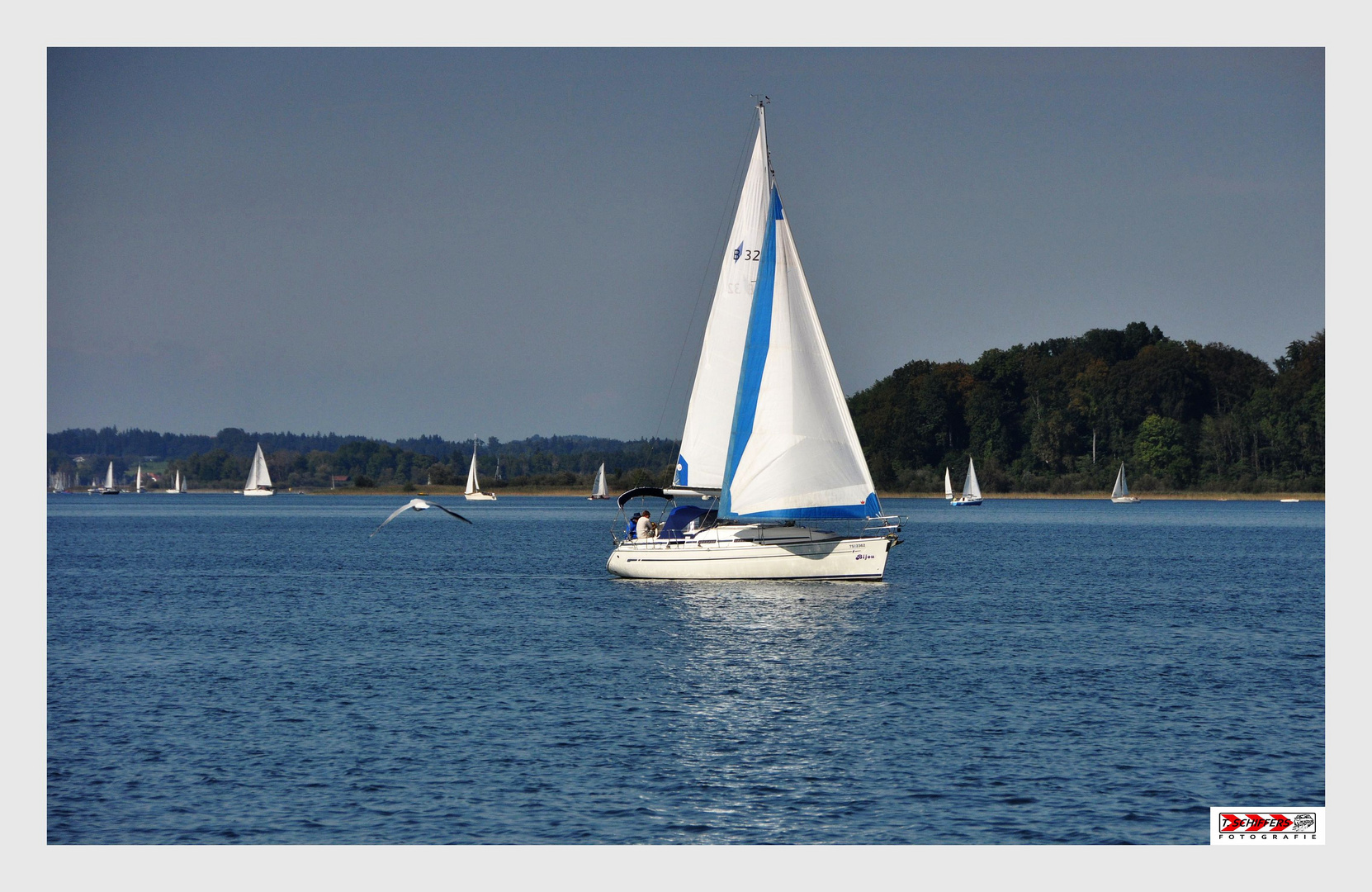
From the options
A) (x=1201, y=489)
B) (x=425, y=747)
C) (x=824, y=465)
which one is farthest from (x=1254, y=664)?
(x=1201, y=489)

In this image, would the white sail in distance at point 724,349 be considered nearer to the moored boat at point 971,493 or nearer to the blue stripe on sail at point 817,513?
the blue stripe on sail at point 817,513

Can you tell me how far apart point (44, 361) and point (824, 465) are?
28.8m

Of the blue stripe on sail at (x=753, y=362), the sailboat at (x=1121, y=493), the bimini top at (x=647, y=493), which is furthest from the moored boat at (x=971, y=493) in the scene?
the blue stripe on sail at (x=753, y=362)

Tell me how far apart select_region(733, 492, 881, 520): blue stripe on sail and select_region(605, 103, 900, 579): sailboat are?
0.04 m

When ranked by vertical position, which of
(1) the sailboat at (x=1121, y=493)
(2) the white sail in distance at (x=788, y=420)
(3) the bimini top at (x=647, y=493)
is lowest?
(1) the sailboat at (x=1121, y=493)

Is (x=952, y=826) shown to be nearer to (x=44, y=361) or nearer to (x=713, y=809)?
(x=713, y=809)

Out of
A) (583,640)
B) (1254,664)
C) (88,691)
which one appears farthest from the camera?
(583,640)

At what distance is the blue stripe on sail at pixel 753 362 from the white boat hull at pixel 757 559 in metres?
1.75

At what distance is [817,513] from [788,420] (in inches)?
131

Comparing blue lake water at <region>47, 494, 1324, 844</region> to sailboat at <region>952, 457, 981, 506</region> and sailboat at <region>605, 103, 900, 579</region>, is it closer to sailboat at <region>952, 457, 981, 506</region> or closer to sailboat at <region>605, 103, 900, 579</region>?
sailboat at <region>605, 103, 900, 579</region>

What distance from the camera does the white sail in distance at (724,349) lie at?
49.1 m

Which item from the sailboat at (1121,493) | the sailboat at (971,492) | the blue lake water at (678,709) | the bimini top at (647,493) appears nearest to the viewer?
the blue lake water at (678,709)

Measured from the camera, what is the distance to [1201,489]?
611ft

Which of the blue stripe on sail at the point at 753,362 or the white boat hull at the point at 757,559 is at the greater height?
the blue stripe on sail at the point at 753,362
